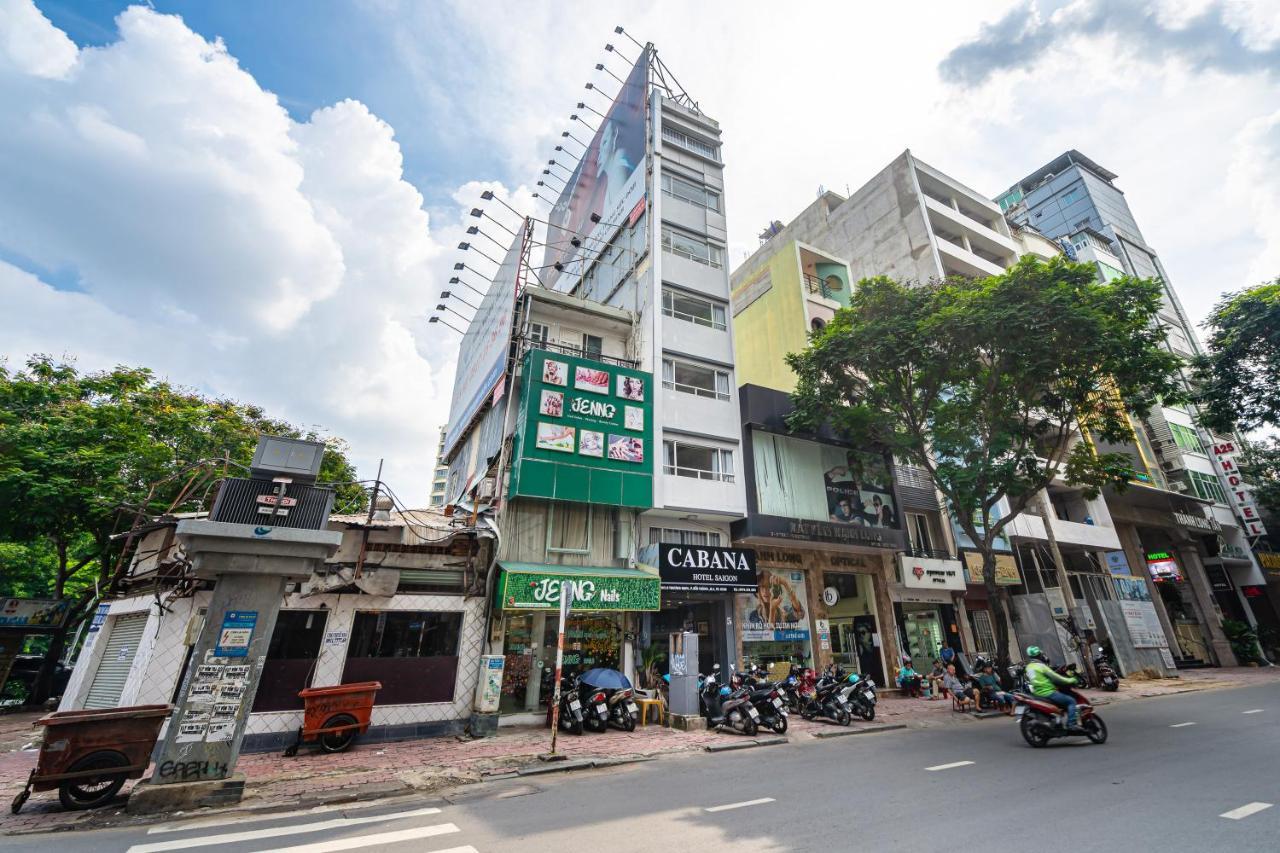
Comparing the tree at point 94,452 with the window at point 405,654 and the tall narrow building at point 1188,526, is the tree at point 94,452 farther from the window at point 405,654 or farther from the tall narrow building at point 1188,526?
the tall narrow building at point 1188,526

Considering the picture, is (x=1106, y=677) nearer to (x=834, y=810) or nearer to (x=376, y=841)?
(x=834, y=810)

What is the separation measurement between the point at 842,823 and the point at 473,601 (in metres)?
10.3

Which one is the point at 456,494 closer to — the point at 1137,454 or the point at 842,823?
the point at 842,823

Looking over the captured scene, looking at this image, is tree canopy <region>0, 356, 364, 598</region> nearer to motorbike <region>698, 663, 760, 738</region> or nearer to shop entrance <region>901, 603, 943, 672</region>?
motorbike <region>698, 663, 760, 738</region>

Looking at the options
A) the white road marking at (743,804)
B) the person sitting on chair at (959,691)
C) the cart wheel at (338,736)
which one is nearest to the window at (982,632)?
the person sitting on chair at (959,691)

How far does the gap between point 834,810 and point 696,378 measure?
15285mm

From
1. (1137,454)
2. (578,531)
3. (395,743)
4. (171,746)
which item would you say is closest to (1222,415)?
(1137,454)

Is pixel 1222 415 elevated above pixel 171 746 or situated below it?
above

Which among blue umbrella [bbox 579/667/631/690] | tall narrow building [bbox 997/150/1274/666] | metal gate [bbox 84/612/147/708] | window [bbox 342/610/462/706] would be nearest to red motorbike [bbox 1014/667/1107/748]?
blue umbrella [bbox 579/667/631/690]

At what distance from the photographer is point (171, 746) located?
6.97 meters

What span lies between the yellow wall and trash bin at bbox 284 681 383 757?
17.2m

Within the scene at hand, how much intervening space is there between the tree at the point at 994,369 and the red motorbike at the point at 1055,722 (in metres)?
5.83

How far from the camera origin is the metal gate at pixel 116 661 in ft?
37.8

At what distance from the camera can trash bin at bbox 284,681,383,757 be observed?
10.2m
